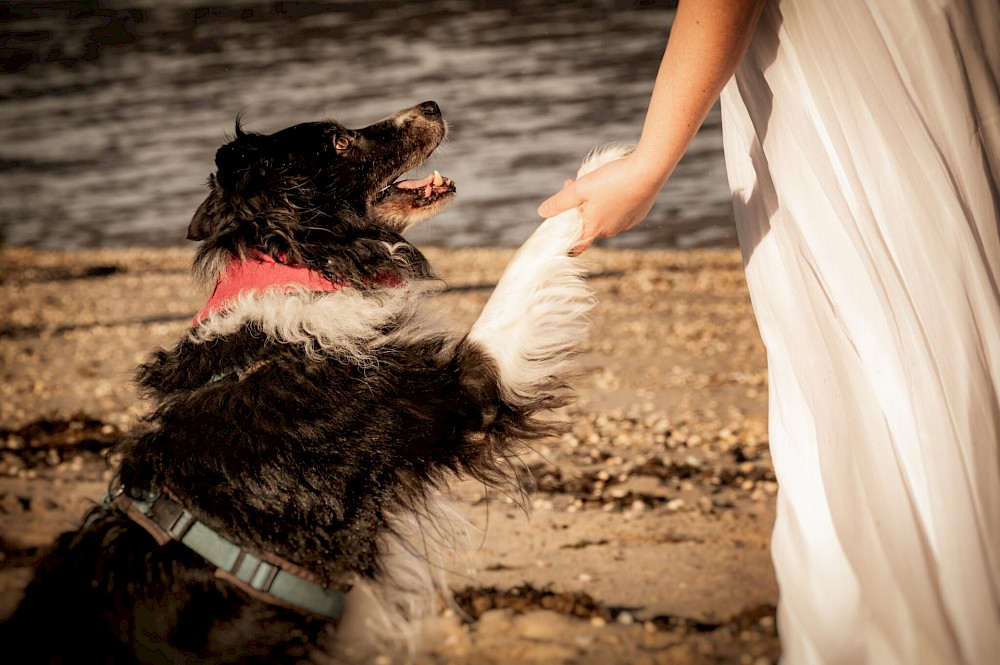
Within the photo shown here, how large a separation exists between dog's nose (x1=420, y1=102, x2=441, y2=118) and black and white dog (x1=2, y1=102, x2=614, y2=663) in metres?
0.41

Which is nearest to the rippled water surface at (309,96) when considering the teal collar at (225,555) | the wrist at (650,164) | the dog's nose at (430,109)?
the dog's nose at (430,109)

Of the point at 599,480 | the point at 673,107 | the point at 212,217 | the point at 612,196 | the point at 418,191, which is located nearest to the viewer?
the point at 673,107

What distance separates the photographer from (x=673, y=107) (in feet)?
6.44

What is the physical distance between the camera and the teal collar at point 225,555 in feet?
6.73

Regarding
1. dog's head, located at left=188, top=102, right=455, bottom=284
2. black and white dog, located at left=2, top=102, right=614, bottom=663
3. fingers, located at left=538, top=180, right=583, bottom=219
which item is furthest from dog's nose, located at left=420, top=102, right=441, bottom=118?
fingers, located at left=538, top=180, right=583, bottom=219

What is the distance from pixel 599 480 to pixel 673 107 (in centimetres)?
258

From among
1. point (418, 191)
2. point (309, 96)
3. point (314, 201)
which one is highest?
point (309, 96)

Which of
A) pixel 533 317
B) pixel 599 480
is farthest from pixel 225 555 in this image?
pixel 599 480

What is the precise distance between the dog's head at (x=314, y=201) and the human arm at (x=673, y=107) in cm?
72

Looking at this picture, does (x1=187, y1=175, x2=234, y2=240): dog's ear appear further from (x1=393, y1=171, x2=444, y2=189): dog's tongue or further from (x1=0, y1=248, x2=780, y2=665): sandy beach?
(x1=393, y1=171, x2=444, y2=189): dog's tongue

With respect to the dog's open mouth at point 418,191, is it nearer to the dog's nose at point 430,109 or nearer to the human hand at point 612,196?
the dog's nose at point 430,109

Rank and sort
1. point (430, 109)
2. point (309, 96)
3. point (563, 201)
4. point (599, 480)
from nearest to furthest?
1. point (563, 201)
2. point (430, 109)
3. point (599, 480)
4. point (309, 96)

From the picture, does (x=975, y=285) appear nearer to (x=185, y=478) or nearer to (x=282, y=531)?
(x=282, y=531)

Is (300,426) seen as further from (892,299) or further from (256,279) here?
(892,299)
